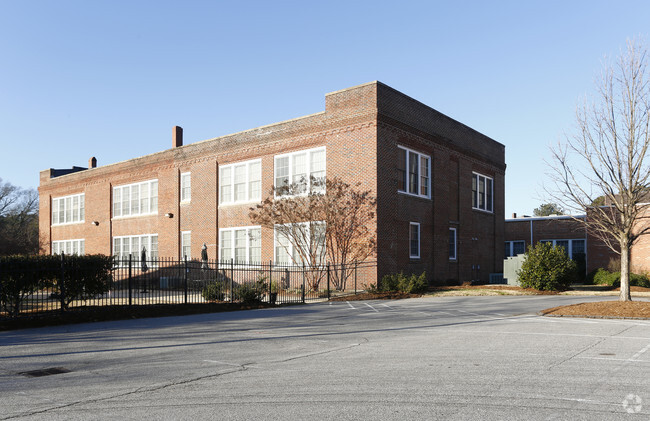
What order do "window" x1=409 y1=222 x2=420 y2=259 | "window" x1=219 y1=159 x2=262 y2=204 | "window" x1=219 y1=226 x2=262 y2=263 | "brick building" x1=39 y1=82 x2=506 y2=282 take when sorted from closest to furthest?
"brick building" x1=39 y1=82 x2=506 y2=282 < "window" x1=409 y1=222 x2=420 y2=259 < "window" x1=219 y1=226 x2=262 y2=263 < "window" x1=219 y1=159 x2=262 y2=204

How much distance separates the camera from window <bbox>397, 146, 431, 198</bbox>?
87.5 ft

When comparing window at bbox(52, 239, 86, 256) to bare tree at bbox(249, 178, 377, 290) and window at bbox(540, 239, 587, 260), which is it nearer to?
bare tree at bbox(249, 178, 377, 290)

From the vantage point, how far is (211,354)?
997 centimetres

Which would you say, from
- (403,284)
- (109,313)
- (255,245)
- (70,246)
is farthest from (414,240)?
(70,246)

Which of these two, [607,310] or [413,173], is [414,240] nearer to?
[413,173]

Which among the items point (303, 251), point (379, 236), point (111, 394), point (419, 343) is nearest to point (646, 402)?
point (419, 343)

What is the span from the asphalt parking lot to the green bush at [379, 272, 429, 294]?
8.94 meters

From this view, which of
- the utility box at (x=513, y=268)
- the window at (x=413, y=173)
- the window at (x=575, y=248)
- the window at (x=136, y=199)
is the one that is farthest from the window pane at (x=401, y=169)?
the window at (x=575, y=248)

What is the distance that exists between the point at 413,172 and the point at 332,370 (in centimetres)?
2023

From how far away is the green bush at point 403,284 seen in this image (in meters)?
24.0

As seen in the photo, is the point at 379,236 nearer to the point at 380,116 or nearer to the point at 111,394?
the point at 380,116

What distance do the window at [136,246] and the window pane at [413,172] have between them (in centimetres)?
1787

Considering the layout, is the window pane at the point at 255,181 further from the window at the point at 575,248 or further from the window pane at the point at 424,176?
the window at the point at 575,248

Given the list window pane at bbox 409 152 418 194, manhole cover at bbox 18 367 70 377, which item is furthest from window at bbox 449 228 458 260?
manhole cover at bbox 18 367 70 377
